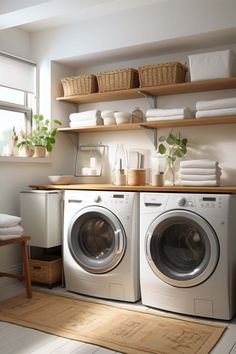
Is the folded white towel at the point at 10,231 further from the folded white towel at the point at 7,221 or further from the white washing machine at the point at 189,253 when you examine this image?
the white washing machine at the point at 189,253

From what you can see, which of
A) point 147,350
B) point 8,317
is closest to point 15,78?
point 8,317

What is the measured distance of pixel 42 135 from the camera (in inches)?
152

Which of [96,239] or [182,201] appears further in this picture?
[96,239]

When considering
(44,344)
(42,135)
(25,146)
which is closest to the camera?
(44,344)

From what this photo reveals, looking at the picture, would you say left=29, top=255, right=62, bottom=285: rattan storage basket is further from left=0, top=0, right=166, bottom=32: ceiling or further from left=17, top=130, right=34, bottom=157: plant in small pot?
left=0, top=0, right=166, bottom=32: ceiling

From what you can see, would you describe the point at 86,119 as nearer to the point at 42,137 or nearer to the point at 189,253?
the point at 42,137

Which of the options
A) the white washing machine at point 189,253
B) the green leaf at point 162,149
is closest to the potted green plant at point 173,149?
the green leaf at point 162,149

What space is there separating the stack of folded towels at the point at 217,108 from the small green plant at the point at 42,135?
1.37m

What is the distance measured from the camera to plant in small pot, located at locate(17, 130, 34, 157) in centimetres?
373

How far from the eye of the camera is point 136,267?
3.15 meters

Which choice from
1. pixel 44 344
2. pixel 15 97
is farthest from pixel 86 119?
pixel 44 344

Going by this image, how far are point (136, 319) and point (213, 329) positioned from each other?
20.2 inches

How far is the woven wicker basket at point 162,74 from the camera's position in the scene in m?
3.38

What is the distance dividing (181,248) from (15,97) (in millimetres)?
2108
